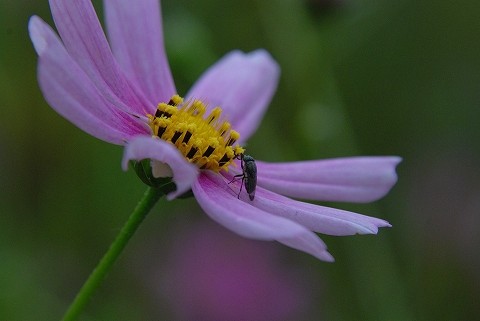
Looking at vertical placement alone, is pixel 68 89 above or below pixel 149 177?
above

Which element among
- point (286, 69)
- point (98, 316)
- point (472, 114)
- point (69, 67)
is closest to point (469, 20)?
point (472, 114)

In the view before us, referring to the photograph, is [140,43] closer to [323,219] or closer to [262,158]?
[323,219]

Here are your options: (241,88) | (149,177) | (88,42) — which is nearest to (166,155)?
(149,177)

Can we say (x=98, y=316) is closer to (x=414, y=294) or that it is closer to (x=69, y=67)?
(x=414, y=294)

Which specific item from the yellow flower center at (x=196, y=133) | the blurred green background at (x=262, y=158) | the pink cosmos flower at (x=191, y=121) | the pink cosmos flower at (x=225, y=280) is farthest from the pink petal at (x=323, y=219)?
the pink cosmos flower at (x=225, y=280)

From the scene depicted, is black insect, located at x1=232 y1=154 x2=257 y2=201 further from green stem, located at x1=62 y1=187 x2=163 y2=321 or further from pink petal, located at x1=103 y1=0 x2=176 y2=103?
pink petal, located at x1=103 y1=0 x2=176 y2=103

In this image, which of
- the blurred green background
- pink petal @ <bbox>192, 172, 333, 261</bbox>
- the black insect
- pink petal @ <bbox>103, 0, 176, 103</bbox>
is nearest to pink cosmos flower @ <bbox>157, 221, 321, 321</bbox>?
the blurred green background

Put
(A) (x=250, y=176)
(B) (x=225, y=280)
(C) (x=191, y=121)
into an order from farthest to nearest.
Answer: (B) (x=225, y=280) < (C) (x=191, y=121) < (A) (x=250, y=176)
